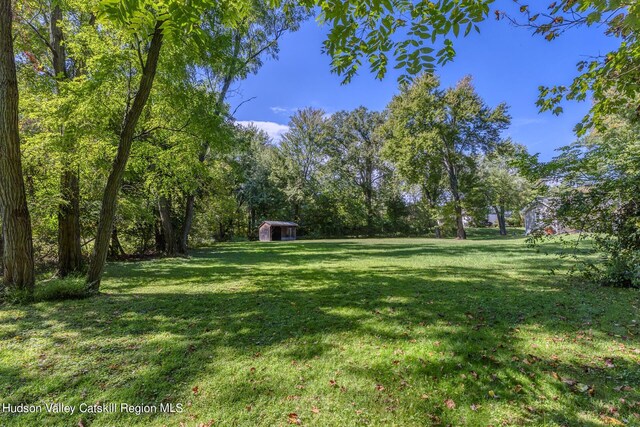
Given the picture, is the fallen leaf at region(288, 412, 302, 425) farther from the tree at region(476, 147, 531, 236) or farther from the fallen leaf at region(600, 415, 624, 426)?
the tree at region(476, 147, 531, 236)

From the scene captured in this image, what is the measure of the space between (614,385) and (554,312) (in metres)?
2.11

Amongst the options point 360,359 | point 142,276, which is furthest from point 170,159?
point 360,359

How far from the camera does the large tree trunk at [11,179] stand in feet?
15.1

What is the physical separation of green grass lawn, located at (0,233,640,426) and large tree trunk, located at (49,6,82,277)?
3.14 metres

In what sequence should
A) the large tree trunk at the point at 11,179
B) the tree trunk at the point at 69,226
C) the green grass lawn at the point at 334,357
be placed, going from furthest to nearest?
the tree trunk at the point at 69,226
the large tree trunk at the point at 11,179
the green grass lawn at the point at 334,357

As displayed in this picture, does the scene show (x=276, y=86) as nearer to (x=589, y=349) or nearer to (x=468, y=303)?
(x=468, y=303)

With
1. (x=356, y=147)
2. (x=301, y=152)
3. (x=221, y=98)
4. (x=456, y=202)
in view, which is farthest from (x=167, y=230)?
(x=356, y=147)

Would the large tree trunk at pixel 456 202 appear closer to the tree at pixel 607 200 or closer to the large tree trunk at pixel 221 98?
the large tree trunk at pixel 221 98

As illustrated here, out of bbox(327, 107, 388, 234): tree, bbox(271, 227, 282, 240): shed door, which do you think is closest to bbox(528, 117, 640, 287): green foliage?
bbox(271, 227, 282, 240): shed door

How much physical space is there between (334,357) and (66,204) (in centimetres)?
768

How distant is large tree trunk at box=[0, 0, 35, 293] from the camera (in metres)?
4.59

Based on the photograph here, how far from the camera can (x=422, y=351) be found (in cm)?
311

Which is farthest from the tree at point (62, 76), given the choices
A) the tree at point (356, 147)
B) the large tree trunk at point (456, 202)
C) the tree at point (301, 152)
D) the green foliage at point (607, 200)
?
the tree at point (356, 147)

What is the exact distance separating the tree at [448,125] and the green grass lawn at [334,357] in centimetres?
2053
